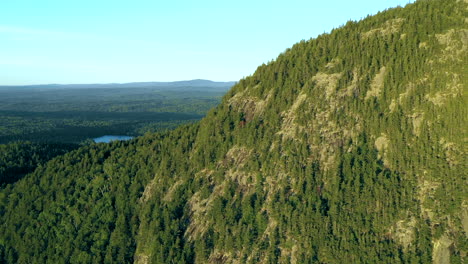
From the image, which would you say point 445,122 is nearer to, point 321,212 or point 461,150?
point 461,150

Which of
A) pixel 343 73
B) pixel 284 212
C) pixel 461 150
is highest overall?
pixel 343 73

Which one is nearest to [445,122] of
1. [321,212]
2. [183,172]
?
[321,212]

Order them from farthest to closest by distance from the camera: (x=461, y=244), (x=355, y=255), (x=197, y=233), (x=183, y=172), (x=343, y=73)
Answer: (x=183, y=172)
(x=343, y=73)
(x=197, y=233)
(x=355, y=255)
(x=461, y=244)

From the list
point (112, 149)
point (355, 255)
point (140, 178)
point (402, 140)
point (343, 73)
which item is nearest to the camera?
point (355, 255)

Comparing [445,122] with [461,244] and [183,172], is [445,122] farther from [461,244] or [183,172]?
[183,172]

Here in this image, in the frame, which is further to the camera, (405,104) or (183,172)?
(183,172)

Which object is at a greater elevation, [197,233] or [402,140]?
[402,140]

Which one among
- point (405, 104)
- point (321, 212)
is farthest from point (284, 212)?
point (405, 104)
